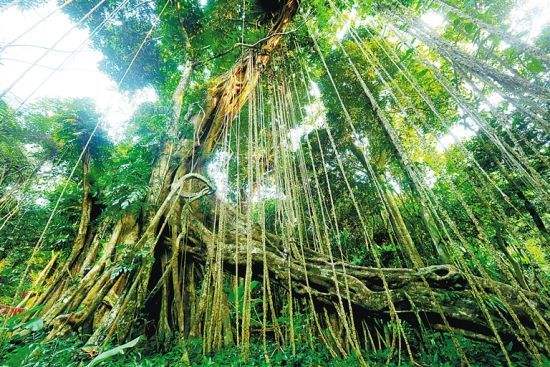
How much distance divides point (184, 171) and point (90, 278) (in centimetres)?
161

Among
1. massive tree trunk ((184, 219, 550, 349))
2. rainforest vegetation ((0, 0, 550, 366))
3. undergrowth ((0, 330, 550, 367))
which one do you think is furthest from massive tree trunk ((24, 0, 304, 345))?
massive tree trunk ((184, 219, 550, 349))

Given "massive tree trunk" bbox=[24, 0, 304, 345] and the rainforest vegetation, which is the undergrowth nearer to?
the rainforest vegetation

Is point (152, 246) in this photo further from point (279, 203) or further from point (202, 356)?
point (279, 203)

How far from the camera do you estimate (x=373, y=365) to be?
204 cm

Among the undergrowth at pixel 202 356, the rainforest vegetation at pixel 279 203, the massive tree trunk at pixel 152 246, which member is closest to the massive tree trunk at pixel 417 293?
the rainforest vegetation at pixel 279 203

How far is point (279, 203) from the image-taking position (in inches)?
110

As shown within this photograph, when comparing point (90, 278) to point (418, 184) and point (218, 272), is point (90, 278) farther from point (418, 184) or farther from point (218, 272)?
point (418, 184)

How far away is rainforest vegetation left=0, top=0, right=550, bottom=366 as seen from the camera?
1871 millimetres

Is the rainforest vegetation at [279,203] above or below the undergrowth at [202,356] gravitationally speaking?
above

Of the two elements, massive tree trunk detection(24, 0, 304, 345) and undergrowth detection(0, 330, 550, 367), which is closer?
undergrowth detection(0, 330, 550, 367)

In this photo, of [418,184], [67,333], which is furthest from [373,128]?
[67,333]

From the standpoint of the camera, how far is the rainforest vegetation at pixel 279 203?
1871 mm

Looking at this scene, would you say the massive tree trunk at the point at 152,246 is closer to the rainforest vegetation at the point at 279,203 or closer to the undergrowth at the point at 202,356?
the rainforest vegetation at the point at 279,203

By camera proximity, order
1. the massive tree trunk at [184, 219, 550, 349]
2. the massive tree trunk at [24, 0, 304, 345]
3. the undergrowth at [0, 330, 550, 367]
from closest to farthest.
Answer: the undergrowth at [0, 330, 550, 367], the massive tree trunk at [184, 219, 550, 349], the massive tree trunk at [24, 0, 304, 345]
